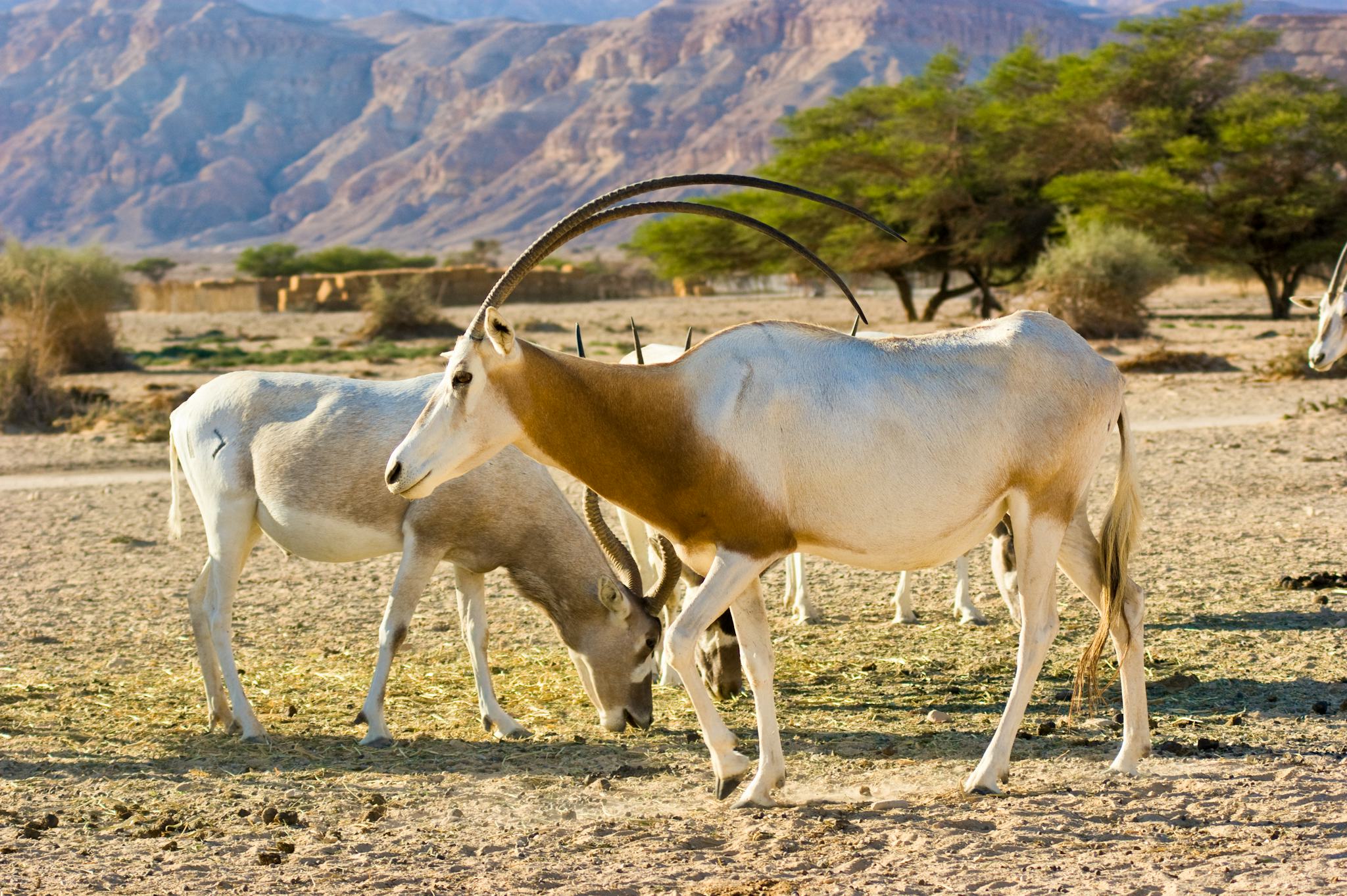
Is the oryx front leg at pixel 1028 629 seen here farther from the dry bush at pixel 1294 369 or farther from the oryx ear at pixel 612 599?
the dry bush at pixel 1294 369

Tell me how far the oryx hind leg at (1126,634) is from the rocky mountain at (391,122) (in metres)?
130


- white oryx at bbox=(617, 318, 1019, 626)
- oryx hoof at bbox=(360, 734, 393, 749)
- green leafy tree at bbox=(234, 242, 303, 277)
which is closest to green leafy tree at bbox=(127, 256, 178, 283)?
green leafy tree at bbox=(234, 242, 303, 277)

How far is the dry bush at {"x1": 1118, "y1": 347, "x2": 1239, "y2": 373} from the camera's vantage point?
21.3 m

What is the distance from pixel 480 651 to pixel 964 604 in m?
3.05

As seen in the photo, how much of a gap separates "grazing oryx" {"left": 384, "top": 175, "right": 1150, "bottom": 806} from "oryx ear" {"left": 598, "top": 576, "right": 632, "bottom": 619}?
3.52ft

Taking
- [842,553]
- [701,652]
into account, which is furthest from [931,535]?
[701,652]

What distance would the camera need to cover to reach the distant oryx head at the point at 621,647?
6.13m

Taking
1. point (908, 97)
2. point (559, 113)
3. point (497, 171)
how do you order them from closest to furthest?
point (908, 97), point (497, 171), point (559, 113)

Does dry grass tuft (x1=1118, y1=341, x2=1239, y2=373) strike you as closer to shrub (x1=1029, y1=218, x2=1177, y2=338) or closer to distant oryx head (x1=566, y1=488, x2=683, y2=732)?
shrub (x1=1029, y1=218, x2=1177, y2=338)

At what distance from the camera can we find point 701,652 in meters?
6.78

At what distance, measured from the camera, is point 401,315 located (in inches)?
1244

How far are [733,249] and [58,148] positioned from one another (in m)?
151

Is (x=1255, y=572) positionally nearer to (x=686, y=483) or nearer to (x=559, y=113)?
(x=686, y=483)

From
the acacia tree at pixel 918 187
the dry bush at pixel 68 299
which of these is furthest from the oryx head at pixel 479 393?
the acacia tree at pixel 918 187
